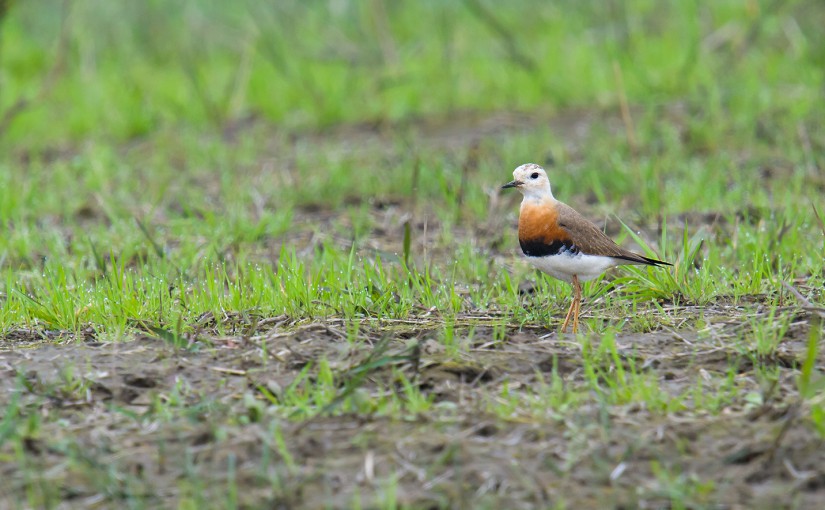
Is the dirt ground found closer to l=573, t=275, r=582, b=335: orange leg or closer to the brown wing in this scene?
l=573, t=275, r=582, b=335: orange leg

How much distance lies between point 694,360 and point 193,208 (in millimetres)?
3662

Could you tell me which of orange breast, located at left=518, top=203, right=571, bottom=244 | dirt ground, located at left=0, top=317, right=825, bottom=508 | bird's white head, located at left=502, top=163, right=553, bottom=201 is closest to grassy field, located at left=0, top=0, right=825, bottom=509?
dirt ground, located at left=0, top=317, right=825, bottom=508

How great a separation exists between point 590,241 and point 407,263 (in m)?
1.01

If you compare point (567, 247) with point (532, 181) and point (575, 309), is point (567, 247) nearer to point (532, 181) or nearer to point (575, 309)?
point (575, 309)

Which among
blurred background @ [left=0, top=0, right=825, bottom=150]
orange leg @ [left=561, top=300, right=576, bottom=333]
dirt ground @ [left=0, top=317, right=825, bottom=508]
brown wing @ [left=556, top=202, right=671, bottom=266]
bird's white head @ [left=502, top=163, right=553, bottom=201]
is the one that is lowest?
dirt ground @ [left=0, top=317, right=825, bottom=508]

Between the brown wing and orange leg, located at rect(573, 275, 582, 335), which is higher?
the brown wing

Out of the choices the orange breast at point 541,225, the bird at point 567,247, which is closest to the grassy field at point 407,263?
the bird at point 567,247

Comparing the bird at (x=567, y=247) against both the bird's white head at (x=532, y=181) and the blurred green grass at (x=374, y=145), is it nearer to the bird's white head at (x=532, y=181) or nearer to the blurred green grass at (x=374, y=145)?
the bird's white head at (x=532, y=181)

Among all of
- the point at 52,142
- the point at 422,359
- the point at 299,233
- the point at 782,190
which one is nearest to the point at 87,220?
the point at 299,233

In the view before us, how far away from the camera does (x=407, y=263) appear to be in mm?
5074

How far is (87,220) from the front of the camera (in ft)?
21.9

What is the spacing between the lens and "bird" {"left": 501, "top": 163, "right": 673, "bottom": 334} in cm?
432

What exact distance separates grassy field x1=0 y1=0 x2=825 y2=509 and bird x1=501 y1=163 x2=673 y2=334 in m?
0.20

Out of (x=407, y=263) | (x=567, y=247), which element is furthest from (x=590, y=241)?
(x=407, y=263)
